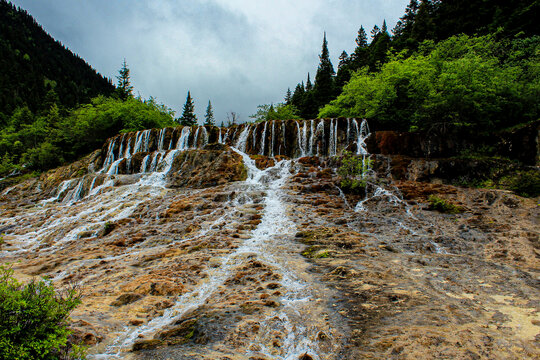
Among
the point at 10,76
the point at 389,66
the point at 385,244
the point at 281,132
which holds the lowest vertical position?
the point at 385,244

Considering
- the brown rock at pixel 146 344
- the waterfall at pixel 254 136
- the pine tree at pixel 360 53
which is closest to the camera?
the brown rock at pixel 146 344

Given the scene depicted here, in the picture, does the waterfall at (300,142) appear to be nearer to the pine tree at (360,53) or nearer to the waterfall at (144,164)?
the waterfall at (144,164)

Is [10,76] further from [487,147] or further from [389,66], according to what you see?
[487,147]

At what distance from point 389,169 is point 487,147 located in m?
5.96

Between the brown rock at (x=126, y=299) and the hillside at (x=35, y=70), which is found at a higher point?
the hillside at (x=35, y=70)

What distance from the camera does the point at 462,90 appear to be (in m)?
15.2

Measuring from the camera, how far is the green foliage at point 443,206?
10078 mm

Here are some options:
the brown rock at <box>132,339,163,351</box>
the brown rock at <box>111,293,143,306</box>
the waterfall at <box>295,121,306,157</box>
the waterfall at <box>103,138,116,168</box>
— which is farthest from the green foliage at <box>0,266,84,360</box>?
the waterfall at <box>103,138,116,168</box>

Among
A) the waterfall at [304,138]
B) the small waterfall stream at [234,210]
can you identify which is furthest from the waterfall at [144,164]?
the waterfall at [304,138]

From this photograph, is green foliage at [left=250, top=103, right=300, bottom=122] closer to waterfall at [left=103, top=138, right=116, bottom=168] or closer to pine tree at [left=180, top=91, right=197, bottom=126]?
waterfall at [left=103, top=138, right=116, bottom=168]

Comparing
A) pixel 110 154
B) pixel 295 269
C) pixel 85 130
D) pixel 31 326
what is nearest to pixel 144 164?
pixel 110 154

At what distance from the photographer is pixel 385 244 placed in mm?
7426

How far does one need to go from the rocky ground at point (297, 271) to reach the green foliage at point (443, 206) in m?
0.38

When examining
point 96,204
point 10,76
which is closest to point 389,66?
point 96,204
